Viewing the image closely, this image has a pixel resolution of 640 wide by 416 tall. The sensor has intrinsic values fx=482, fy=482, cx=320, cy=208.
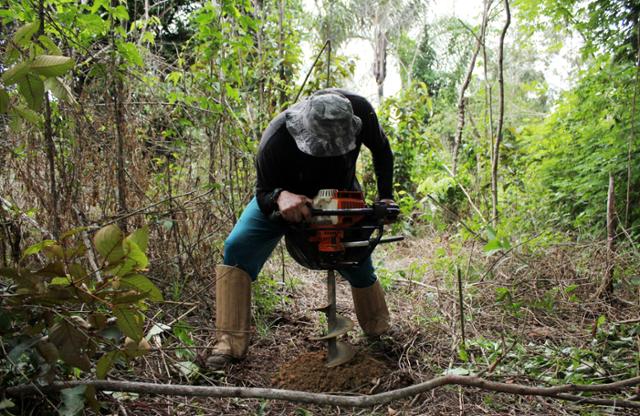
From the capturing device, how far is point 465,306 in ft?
10.9

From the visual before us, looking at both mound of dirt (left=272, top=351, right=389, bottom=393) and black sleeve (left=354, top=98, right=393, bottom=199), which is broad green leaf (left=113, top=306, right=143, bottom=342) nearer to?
mound of dirt (left=272, top=351, right=389, bottom=393)

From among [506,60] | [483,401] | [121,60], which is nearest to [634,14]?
[483,401]

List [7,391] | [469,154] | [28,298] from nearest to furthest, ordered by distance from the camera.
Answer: [28,298]
[7,391]
[469,154]

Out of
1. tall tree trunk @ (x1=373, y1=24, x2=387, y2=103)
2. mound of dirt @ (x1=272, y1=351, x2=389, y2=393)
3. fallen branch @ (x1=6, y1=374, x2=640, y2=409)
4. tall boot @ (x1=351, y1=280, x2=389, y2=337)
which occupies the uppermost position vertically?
tall tree trunk @ (x1=373, y1=24, x2=387, y2=103)

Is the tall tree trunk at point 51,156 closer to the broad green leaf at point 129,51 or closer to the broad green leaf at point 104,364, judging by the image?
the broad green leaf at point 129,51

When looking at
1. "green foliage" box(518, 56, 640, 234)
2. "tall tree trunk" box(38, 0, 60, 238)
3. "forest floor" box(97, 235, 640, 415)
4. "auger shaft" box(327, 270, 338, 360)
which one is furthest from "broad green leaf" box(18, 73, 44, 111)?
"green foliage" box(518, 56, 640, 234)

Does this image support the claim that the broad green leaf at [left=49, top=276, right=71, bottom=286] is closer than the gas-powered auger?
Yes

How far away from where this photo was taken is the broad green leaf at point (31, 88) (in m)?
1.32

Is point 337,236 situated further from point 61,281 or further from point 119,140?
point 119,140

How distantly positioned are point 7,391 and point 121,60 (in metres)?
2.08

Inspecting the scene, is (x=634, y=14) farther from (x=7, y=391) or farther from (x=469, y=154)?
(x=7, y=391)

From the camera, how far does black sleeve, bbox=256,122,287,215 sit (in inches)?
100

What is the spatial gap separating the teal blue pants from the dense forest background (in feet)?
1.51

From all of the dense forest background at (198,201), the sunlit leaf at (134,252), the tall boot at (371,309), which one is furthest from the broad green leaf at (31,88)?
the tall boot at (371,309)
